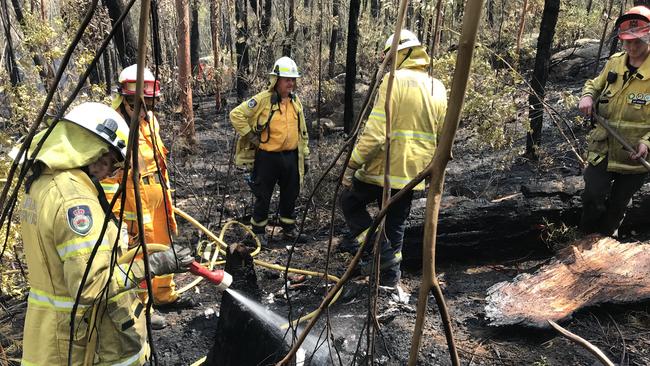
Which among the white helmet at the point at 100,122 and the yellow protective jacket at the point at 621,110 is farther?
the yellow protective jacket at the point at 621,110

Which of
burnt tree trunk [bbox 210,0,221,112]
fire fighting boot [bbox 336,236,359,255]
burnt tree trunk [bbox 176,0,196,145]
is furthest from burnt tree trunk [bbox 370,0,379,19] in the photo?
fire fighting boot [bbox 336,236,359,255]

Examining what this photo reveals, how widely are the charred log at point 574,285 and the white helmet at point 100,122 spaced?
290cm

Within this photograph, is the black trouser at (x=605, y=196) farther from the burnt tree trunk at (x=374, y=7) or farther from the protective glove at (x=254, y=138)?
the burnt tree trunk at (x=374, y=7)

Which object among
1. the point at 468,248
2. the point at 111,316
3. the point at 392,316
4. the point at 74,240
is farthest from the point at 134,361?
the point at 468,248

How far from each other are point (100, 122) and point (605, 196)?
4146mm

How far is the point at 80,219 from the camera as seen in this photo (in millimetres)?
1991

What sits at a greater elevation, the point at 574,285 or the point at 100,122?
the point at 100,122

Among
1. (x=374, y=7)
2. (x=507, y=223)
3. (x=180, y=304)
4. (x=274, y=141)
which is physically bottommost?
(x=180, y=304)

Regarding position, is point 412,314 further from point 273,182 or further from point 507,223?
point 273,182

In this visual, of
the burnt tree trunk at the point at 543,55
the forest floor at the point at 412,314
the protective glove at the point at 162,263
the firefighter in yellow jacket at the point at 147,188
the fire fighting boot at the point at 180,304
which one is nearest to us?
the protective glove at the point at 162,263

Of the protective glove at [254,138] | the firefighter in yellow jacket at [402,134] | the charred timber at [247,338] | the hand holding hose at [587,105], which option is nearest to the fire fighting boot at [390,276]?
the firefighter in yellow jacket at [402,134]

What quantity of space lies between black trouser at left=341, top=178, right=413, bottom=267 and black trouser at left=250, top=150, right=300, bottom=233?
50.9 inches

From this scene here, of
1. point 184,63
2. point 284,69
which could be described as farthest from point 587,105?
point 184,63

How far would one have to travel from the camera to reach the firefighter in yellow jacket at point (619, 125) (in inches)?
144
